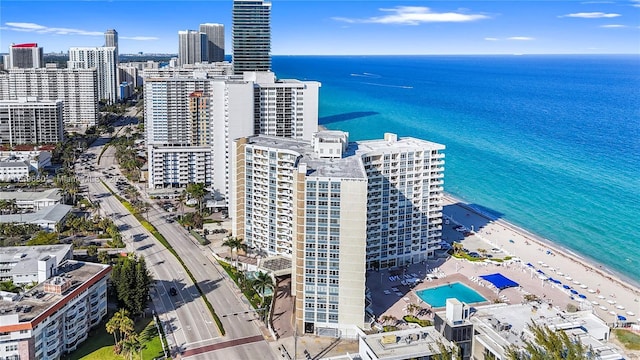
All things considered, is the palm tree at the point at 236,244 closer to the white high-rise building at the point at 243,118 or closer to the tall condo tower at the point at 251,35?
the white high-rise building at the point at 243,118

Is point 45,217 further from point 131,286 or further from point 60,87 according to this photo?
point 60,87

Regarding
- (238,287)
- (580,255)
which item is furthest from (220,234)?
(580,255)

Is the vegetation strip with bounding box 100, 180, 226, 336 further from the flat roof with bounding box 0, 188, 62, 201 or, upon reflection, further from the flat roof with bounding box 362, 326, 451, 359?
the flat roof with bounding box 362, 326, 451, 359

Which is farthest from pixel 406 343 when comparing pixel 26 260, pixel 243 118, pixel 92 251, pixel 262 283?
pixel 243 118

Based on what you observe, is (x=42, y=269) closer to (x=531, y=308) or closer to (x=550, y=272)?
(x=531, y=308)

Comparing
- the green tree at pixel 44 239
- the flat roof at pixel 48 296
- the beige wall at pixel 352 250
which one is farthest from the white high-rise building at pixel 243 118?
the beige wall at pixel 352 250
